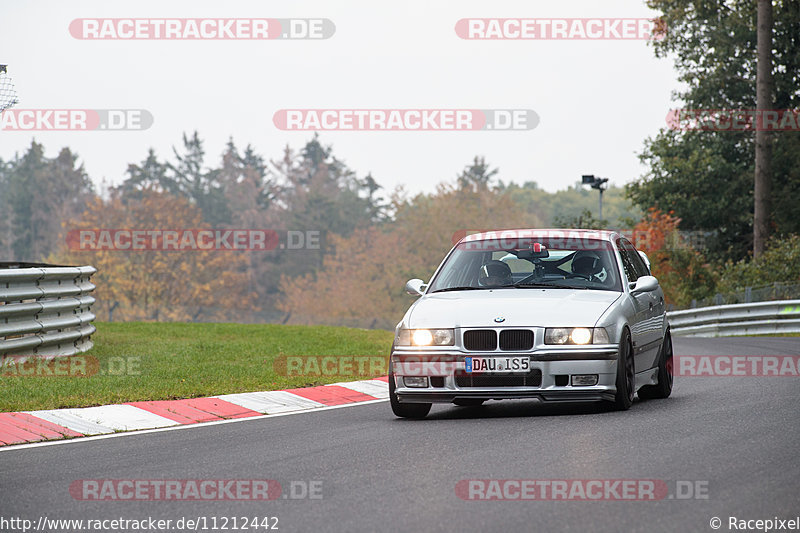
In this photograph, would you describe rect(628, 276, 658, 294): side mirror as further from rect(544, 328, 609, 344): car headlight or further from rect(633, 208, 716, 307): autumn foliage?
rect(633, 208, 716, 307): autumn foliage

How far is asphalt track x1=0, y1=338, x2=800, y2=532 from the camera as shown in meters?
5.40

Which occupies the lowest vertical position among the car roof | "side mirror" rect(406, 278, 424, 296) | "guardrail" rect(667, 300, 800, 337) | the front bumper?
"guardrail" rect(667, 300, 800, 337)

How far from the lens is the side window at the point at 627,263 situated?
10.7 metres

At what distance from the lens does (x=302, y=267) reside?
4328 inches

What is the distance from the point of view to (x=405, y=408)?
9.55 m

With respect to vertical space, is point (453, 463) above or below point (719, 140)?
below

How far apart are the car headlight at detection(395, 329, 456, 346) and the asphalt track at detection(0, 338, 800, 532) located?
67 cm

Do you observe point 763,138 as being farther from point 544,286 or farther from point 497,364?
point 497,364

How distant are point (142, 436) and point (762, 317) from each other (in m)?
22.5

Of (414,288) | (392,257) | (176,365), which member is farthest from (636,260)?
(392,257)

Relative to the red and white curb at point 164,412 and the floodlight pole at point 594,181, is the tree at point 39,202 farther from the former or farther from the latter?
the red and white curb at point 164,412

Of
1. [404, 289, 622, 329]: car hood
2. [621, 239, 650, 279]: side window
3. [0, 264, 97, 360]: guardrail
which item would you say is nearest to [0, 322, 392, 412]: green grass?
[0, 264, 97, 360]: guardrail

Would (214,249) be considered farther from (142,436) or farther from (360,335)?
(142,436)

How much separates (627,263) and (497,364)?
101 inches
